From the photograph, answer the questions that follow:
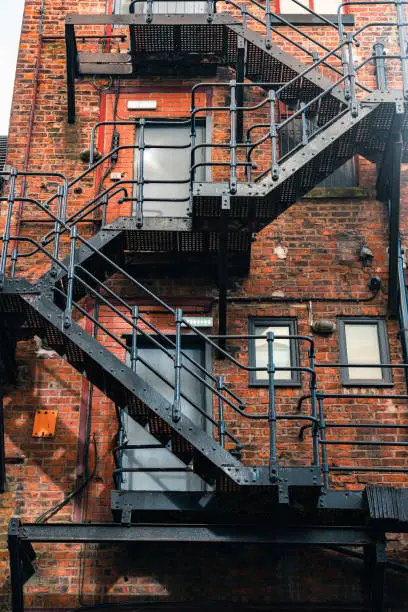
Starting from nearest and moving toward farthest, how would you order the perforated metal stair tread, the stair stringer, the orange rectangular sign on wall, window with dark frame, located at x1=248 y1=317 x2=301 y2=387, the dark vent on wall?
the stair stringer → the orange rectangular sign on wall → window with dark frame, located at x1=248 y1=317 x2=301 y2=387 → the perforated metal stair tread → the dark vent on wall

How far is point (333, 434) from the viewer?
10086 mm

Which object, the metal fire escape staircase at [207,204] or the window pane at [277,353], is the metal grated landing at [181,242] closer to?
the metal fire escape staircase at [207,204]

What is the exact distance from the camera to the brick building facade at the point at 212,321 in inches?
357

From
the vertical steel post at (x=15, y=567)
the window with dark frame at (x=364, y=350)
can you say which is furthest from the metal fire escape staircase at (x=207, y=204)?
the vertical steel post at (x=15, y=567)

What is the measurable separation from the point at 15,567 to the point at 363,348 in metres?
4.47

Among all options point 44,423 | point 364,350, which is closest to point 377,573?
point 364,350

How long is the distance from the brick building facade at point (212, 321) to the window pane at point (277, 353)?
2 centimetres

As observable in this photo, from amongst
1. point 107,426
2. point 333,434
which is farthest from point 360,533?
point 107,426

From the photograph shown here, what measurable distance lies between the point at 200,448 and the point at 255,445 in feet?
5.33

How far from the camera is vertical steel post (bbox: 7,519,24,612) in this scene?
8.58m

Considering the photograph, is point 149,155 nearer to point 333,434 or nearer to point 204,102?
point 204,102

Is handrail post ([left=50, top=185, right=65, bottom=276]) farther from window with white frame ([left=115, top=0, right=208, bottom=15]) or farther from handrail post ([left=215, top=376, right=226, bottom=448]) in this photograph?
window with white frame ([left=115, top=0, right=208, bottom=15])

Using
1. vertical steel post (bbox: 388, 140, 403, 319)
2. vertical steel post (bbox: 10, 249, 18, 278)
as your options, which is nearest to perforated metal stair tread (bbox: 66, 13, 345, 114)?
vertical steel post (bbox: 388, 140, 403, 319)

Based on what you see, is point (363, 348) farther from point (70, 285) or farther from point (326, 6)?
point (326, 6)
